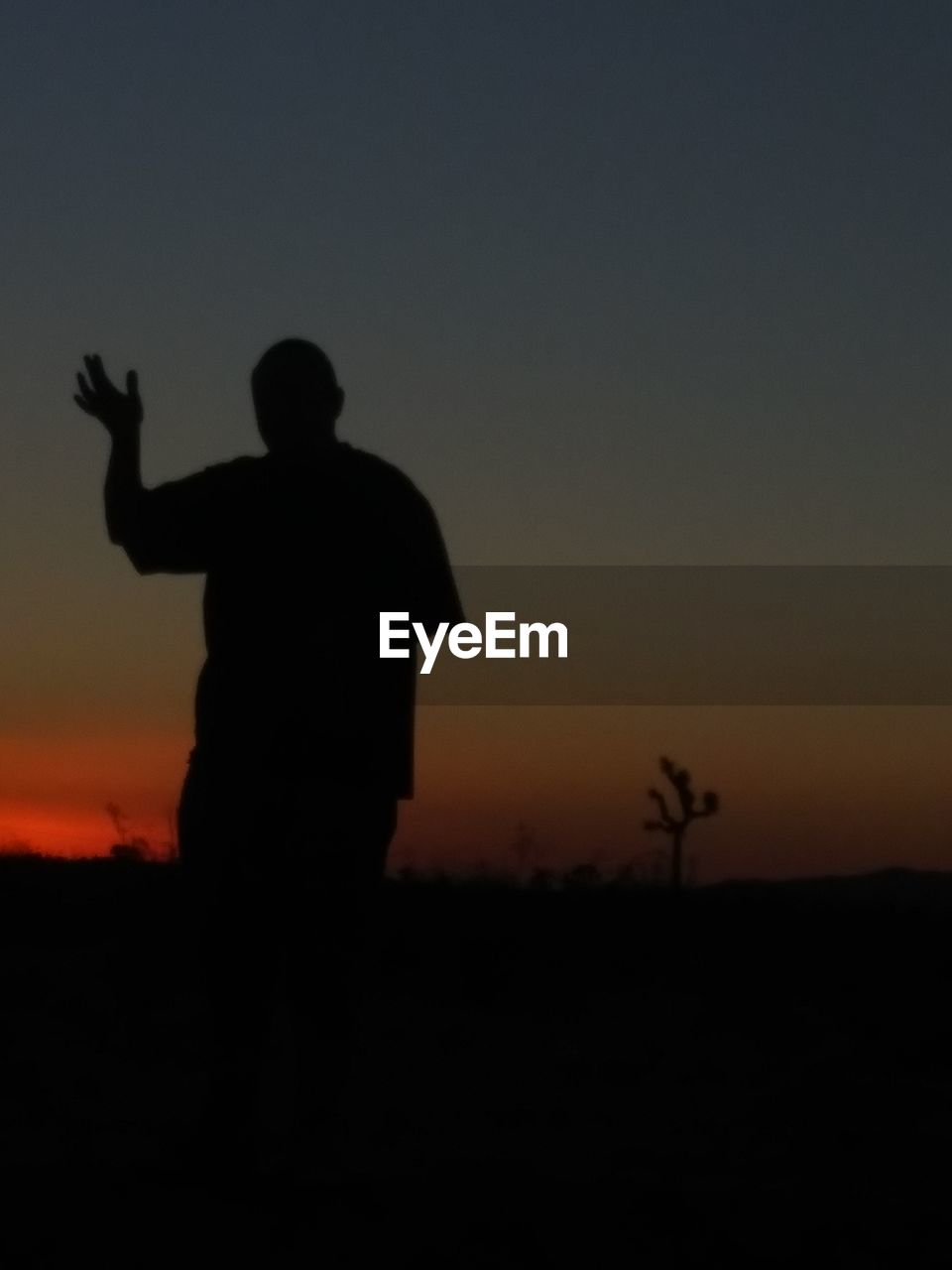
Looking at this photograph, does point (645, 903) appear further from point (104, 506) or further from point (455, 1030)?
point (104, 506)

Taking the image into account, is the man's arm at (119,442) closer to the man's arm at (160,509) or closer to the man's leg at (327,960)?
the man's arm at (160,509)

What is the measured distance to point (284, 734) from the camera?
530cm

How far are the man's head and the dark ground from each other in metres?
1.91

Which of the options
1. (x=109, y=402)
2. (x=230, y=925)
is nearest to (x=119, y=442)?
(x=109, y=402)

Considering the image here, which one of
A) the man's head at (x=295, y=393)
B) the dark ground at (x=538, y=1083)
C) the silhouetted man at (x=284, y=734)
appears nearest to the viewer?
the dark ground at (x=538, y=1083)

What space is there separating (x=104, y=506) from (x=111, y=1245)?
1874mm

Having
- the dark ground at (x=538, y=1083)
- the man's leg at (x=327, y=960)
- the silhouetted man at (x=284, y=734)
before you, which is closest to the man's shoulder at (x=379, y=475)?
the silhouetted man at (x=284, y=734)

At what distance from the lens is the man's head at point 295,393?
554cm

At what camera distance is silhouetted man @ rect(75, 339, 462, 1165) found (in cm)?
530

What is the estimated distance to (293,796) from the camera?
531 centimetres

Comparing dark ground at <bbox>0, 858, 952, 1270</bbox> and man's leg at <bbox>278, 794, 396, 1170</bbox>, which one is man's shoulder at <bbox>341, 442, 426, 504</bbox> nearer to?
man's leg at <bbox>278, 794, 396, 1170</bbox>

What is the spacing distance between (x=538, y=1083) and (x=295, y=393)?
261cm

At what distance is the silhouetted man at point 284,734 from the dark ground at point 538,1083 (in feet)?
1.36

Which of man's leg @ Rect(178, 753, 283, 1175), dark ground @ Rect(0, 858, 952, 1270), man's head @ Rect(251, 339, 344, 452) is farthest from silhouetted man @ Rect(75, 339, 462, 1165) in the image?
dark ground @ Rect(0, 858, 952, 1270)
